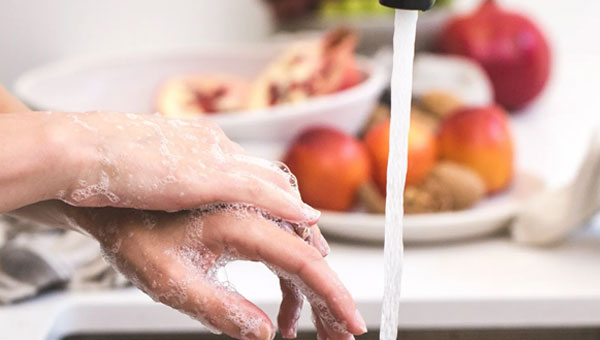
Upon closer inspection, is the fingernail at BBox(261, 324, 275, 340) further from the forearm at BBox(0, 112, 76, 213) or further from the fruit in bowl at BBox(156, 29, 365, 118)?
the fruit in bowl at BBox(156, 29, 365, 118)

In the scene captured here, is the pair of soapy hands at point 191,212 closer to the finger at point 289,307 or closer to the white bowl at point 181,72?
the finger at point 289,307

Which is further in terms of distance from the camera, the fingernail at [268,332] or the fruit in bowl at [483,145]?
the fruit in bowl at [483,145]

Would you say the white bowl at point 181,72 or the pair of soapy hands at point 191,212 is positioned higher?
the pair of soapy hands at point 191,212

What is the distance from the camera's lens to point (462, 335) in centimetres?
73

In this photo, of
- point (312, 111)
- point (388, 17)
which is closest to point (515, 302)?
point (312, 111)

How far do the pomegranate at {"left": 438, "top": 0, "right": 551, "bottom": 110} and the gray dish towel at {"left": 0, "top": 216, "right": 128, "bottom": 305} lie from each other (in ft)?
2.53

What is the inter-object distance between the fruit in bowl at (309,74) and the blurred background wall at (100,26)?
0.38 meters

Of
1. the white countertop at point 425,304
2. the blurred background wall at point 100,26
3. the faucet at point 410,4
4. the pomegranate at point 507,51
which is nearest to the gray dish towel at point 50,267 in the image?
the white countertop at point 425,304

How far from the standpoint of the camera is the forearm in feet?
1.21

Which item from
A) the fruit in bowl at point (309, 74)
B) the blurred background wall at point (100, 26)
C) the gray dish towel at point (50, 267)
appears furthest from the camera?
the blurred background wall at point (100, 26)

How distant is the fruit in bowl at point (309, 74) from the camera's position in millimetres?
979

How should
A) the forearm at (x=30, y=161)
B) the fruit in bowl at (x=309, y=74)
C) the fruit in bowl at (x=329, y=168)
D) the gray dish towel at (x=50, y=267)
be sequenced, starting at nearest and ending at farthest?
the forearm at (x=30, y=161) → the gray dish towel at (x=50, y=267) → the fruit in bowl at (x=329, y=168) → the fruit in bowl at (x=309, y=74)

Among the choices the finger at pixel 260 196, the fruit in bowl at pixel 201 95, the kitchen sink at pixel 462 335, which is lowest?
the kitchen sink at pixel 462 335

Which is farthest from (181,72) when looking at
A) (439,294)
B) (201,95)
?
(439,294)
